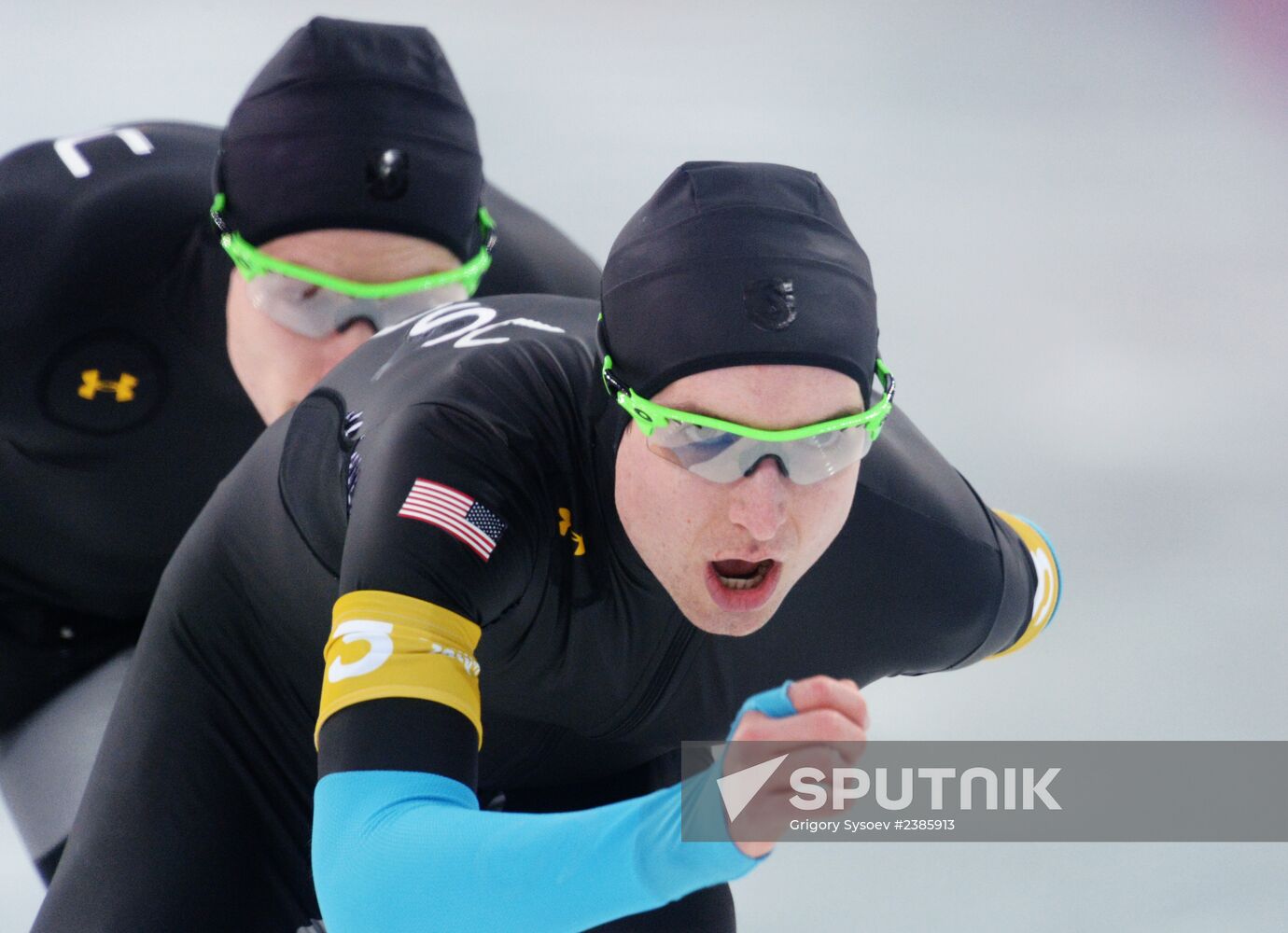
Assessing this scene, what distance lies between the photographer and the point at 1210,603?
3.92 m

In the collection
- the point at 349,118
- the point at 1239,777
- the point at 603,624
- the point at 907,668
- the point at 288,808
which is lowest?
the point at 1239,777

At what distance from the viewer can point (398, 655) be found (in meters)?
1.95

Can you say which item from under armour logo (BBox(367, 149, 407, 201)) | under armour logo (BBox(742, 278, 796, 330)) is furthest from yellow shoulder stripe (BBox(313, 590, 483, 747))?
under armour logo (BBox(367, 149, 407, 201))

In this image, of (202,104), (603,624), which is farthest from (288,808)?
(202,104)

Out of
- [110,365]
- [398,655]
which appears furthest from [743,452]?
[110,365]

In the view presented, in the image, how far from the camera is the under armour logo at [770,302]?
6.68ft

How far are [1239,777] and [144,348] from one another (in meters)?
2.21

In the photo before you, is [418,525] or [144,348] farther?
[144,348]

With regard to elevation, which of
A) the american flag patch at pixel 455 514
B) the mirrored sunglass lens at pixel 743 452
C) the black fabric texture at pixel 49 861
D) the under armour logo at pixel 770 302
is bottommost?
the black fabric texture at pixel 49 861

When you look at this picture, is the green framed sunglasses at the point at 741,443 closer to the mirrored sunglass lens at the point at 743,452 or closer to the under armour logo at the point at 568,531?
the mirrored sunglass lens at the point at 743,452

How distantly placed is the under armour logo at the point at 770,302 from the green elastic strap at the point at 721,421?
116 mm

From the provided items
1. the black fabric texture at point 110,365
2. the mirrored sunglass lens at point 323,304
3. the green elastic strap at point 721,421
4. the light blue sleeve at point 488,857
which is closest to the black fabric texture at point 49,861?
the black fabric texture at point 110,365

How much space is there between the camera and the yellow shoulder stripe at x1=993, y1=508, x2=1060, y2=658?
2.71 meters

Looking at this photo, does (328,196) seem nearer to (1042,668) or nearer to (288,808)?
(288,808)
